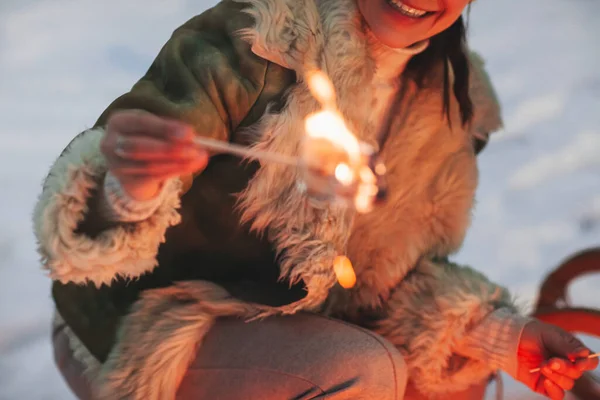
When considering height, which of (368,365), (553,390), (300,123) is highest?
(300,123)

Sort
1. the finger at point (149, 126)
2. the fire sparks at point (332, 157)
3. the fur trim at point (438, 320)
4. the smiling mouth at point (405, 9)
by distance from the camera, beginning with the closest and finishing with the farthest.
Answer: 1. the finger at point (149, 126)
2. the fire sparks at point (332, 157)
3. the smiling mouth at point (405, 9)
4. the fur trim at point (438, 320)

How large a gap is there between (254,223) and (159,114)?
0.51 feet

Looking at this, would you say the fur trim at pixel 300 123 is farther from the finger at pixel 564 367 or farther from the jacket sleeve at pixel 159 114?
the finger at pixel 564 367

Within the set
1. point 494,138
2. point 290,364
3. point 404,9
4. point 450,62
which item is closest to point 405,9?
point 404,9

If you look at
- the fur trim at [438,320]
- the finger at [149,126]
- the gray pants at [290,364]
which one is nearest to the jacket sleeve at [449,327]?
the fur trim at [438,320]

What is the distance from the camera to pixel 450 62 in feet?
2.61

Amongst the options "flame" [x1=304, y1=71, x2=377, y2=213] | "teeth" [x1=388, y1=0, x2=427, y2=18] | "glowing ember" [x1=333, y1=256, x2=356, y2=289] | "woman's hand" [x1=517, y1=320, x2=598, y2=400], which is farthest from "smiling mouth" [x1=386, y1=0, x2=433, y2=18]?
"woman's hand" [x1=517, y1=320, x2=598, y2=400]

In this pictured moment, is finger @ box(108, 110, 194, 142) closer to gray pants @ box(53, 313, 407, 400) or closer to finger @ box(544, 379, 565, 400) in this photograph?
gray pants @ box(53, 313, 407, 400)

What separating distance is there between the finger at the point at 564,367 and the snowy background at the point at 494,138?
249 mm

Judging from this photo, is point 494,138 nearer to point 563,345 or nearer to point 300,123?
point 563,345

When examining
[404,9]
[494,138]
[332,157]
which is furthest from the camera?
[494,138]

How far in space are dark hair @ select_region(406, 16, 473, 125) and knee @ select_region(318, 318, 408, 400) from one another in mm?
292

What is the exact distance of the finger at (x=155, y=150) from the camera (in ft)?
1.47

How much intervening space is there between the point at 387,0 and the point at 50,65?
0.57 m
